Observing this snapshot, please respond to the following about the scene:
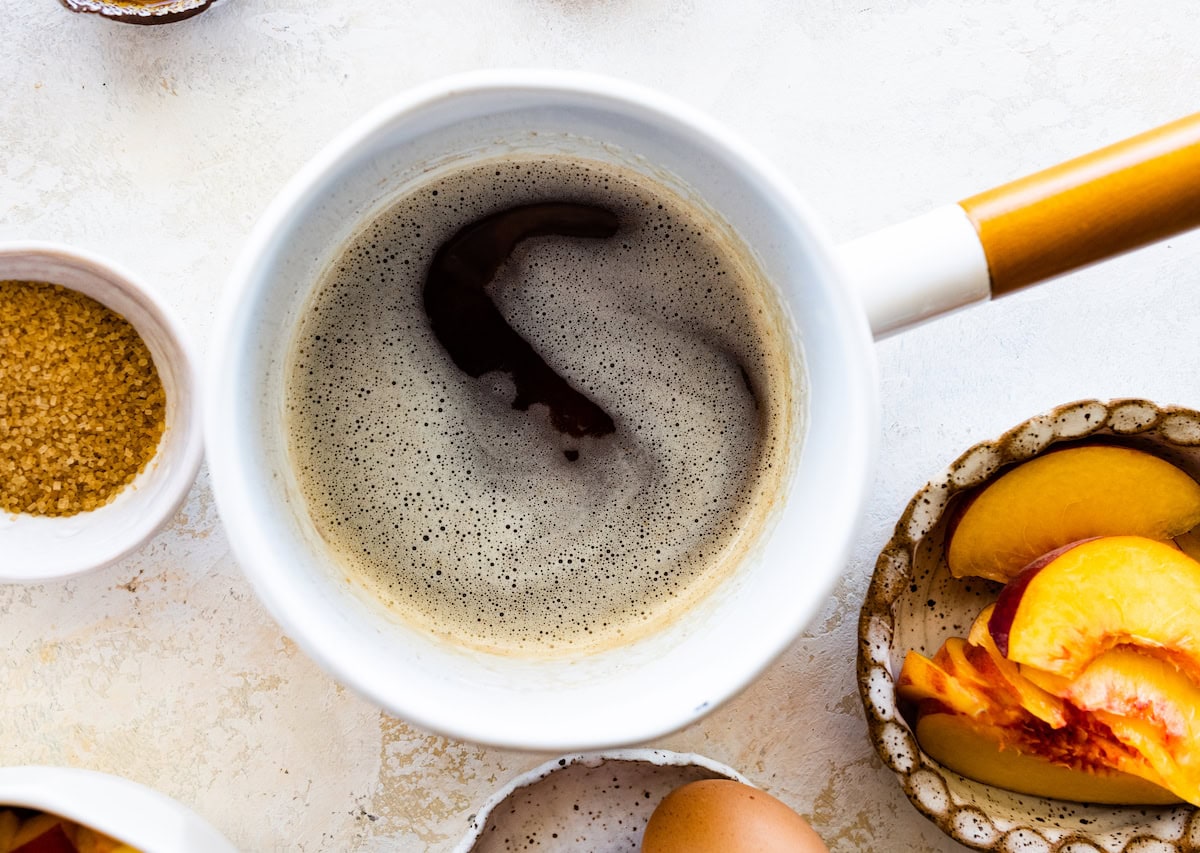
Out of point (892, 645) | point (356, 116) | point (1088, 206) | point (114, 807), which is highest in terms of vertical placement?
point (1088, 206)

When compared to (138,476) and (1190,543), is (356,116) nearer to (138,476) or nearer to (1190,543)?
(138,476)

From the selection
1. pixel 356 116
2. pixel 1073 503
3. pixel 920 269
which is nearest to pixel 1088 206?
pixel 920 269

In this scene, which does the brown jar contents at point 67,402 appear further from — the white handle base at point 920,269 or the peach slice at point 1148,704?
the peach slice at point 1148,704

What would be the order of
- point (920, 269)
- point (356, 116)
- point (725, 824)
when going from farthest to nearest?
point (356, 116) < point (725, 824) < point (920, 269)

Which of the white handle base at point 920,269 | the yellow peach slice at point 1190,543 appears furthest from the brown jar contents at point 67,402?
the yellow peach slice at point 1190,543

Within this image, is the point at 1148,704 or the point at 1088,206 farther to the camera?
the point at 1148,704

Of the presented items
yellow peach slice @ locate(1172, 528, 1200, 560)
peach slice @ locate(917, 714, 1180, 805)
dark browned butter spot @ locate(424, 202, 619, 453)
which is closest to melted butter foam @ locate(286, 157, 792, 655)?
dark browned butter spot @ locate(424, 202, 619, 453)
